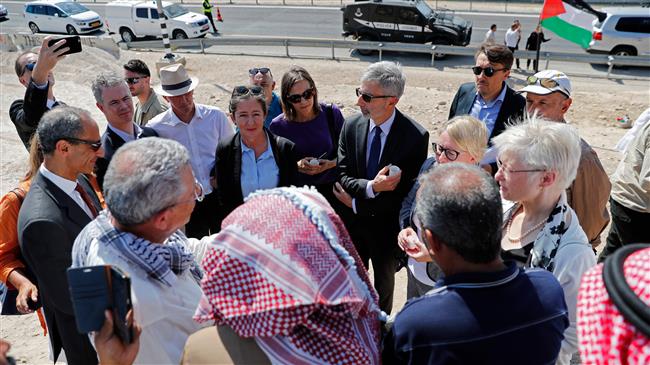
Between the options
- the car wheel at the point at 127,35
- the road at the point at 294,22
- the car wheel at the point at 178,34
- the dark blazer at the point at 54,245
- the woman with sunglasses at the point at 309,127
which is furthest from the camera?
the road at the point at 294,22

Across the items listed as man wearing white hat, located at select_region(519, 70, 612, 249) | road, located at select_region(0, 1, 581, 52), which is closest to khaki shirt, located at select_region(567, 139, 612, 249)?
man wearing white hat, located at select_region(519, 70, 612, 249)

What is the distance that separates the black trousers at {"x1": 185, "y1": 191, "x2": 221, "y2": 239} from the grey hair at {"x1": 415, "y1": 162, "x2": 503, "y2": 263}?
3.06m

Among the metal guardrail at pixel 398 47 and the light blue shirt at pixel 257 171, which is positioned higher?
the light blue shirt at pixel 257 171

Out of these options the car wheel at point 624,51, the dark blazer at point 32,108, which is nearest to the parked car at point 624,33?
the car wheel at point 624,51

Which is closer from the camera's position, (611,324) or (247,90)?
(611,324)

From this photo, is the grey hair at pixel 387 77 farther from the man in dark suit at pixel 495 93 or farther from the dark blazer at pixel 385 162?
the man in dark suit at pixel 495 93

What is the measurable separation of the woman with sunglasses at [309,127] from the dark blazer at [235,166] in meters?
0.24

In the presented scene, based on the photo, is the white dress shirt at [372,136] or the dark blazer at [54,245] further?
the white dress shirt at [372,136]

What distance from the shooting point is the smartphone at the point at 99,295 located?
1.84 metres

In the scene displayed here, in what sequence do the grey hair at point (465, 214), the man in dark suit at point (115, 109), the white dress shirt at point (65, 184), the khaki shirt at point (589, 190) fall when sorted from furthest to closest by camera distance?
the man in dark suit at point (115, 109)
the khaki shirt at point (589, 190)
the white dress shirt at point (65, 184)
the grey hair at point (465, 214)

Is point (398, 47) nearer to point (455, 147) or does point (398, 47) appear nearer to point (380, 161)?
point (380, 161)

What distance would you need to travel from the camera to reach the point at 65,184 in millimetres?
3111

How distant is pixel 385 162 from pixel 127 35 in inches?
817

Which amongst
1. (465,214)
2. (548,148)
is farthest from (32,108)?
(548,148)
